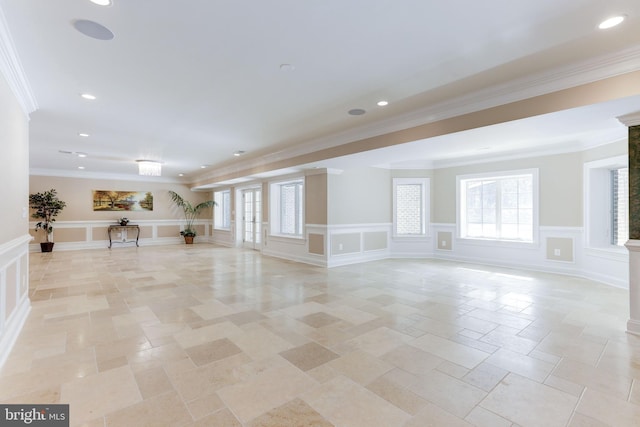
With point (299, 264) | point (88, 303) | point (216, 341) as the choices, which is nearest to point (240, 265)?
point (299, 264)

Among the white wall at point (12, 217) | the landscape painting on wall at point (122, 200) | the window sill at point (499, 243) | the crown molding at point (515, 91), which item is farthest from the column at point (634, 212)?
the landscape painting on wall at point (122, 200)

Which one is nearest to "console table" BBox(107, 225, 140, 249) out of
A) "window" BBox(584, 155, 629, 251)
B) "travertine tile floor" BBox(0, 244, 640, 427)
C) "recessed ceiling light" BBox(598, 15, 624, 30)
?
"travertine tile floor" BBox(0, 244, 640, 427)

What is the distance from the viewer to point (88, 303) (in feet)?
13.4

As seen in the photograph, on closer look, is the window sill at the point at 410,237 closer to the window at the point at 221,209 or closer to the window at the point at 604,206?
the window at the point at 604,206

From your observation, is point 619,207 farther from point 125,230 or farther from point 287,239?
point 125,230

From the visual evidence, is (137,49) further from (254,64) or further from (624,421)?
(624,421)

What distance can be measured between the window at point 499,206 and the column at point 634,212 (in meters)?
3.40

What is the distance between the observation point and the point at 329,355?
2.63 metres


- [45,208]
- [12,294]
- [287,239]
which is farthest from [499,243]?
[45,208]

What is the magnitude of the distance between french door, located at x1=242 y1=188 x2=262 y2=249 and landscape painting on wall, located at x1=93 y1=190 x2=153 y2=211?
3962 millimetres

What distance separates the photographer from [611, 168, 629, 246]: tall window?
5125 millimetres

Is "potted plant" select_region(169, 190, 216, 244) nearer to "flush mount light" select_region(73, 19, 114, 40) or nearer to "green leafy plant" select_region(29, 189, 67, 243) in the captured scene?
"green leafy plant" select_region(29, 189, 67, 243)

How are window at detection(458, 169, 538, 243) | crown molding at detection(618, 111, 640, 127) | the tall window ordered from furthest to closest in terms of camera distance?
window at detection(458, 169, 538, 243) → the tall window → crown molding at detection(618, 111, 640, 127)

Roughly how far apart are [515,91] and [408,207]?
505 centimetres
